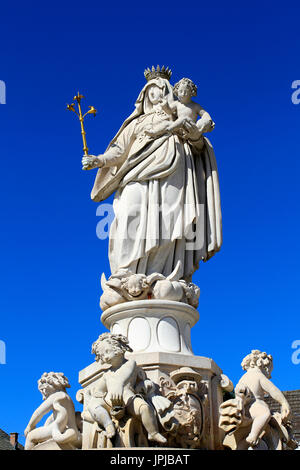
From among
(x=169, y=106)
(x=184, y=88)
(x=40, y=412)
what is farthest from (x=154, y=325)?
(x=184, y=88)

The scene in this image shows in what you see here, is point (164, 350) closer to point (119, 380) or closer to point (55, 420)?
point (119, 380)

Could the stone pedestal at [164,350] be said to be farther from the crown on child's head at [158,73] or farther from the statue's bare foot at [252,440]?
the crown on child's head at [158,73]

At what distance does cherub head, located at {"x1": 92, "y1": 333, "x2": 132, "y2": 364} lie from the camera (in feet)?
24.0

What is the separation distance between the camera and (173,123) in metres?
9.65

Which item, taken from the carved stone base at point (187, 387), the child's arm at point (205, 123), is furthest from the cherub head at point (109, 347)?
the child's arm at point (205, 123)

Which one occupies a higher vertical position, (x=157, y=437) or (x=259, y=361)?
(x=259, y=361)

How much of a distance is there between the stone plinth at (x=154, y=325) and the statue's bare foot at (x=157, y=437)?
1.55 meters

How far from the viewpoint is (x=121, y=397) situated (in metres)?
6.95

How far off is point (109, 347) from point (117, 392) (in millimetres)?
593

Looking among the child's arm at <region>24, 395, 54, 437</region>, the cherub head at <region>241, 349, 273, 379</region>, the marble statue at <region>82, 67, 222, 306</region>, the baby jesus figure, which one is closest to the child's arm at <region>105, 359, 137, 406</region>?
the child's arm at <region>24, 395, 54, 437</region>

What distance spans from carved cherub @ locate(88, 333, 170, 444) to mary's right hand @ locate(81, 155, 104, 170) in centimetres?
308

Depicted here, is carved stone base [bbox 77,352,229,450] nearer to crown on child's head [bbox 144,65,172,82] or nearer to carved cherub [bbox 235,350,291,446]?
carved cherub [bbox 235,350,291,446]

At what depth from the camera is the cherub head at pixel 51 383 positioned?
326 inches
